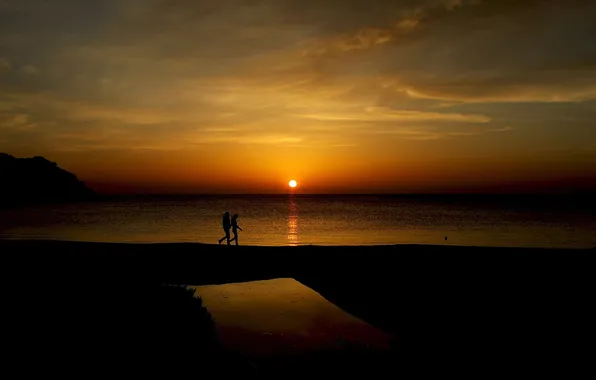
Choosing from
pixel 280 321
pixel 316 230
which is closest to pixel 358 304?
pixel 280 321

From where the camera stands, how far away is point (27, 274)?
13.3m

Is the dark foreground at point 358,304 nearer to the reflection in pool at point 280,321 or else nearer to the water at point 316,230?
the reflection in pool at point 280,321

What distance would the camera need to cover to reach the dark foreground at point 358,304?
28.4ft

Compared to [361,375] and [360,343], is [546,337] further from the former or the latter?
[361,375]

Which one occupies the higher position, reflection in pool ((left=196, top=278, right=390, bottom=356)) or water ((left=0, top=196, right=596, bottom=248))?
reflection in pool ((left=196, top=278, right=390, bottom=356))

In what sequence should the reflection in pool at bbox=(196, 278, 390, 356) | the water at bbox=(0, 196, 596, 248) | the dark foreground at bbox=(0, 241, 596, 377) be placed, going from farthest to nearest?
1. the water at bbox=(0, 196, 596, 248)
2. the reflection in pool at bbox=(196, 278, 390, 356)
3. the dark foreground at bbox=(0, 241, 596, 377)

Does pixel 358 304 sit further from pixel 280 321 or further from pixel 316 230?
pixel 316 230

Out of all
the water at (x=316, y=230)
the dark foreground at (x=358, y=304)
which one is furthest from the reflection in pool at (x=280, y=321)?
the water at (x=316, y=230)

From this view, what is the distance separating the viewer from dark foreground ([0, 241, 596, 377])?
8.66 metres

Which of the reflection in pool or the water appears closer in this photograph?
the reflection in pool

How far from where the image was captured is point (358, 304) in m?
14.7

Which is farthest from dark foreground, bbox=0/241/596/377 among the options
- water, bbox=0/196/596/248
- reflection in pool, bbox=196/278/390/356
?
water, bbox=0/196/596/248

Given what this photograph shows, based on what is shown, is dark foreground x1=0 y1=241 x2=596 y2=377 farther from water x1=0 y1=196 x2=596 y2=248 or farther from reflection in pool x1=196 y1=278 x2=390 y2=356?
water x1=0 y1=196 x2=596 y2=248

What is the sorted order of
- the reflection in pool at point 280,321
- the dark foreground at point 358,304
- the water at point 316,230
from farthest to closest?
1. the water at point 316,230
2. the reflection in pool at point 280,321
3. the dark foreground at point 358,304
